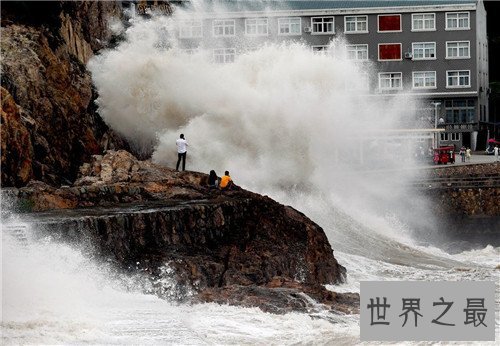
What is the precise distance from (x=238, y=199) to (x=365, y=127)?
14456 mm

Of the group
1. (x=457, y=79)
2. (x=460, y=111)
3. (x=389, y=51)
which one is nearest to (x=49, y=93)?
(x=389, y=51)

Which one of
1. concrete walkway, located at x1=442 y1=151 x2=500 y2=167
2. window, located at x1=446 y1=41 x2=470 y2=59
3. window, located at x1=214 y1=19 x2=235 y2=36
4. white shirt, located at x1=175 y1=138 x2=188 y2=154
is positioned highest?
window, located at x1=214 y1=19 x2=235 y2=36

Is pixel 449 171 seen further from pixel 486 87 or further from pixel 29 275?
pixel 29 275

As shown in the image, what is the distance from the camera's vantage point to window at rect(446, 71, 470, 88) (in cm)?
5903

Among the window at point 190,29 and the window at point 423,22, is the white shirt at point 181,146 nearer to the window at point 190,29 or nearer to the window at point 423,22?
the window at point 190,29

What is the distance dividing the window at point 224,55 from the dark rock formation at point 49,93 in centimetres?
438

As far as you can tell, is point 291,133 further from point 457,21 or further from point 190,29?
point 457,21

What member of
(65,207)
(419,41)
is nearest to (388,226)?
(65,207)

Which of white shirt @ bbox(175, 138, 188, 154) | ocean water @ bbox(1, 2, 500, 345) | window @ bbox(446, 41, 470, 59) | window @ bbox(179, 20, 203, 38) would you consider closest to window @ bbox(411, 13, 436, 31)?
window @ bbox(446, 41, 470, 59)

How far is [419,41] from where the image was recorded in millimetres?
57969

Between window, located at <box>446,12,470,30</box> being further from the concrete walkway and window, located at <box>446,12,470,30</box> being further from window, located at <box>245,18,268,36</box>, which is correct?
window, located at <box>245,18,268,36</box>

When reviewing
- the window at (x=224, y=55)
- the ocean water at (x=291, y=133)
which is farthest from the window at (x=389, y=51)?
the window at (x=224, y=55)

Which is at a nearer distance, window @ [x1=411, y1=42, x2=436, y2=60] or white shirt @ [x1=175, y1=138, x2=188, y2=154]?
white shirt @ [x1=175, y1=138, x2=188, y2=154]

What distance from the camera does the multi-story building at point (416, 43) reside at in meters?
56.5
